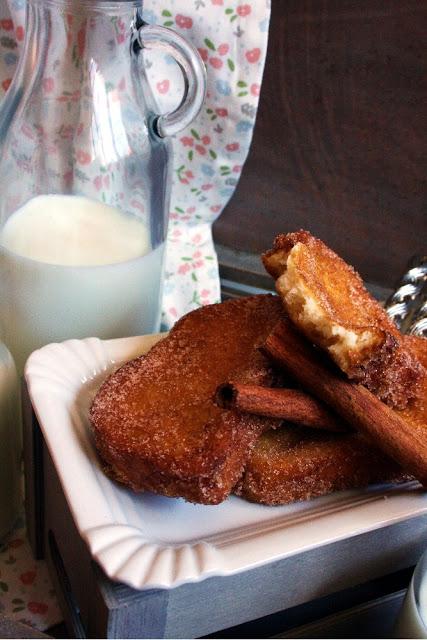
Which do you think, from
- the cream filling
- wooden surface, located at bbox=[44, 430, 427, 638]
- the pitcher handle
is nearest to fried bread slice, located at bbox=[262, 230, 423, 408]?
the cream filling

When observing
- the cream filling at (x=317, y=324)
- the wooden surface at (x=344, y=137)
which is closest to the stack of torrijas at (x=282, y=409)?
the cream filling at (x=317, y=324)

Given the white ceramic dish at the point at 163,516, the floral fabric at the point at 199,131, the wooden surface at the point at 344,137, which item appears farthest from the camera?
the wooden surface at the point at 344,137

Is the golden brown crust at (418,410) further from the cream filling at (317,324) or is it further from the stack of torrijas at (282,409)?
the cream filling at (317,324)

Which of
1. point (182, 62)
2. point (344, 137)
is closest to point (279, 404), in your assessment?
point (182, 62)

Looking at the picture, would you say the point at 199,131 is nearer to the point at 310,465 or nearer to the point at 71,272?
the point at 71,272

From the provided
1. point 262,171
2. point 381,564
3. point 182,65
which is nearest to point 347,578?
point 381,564

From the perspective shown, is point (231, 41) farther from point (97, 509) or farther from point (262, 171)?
point (97, 509)

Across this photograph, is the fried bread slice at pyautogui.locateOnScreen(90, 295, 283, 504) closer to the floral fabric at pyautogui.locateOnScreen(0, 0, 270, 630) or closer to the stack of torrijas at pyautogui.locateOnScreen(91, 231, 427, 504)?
the stack of torrijas at pyautogui.locateOnScreen(91, 231, 427, 504)
